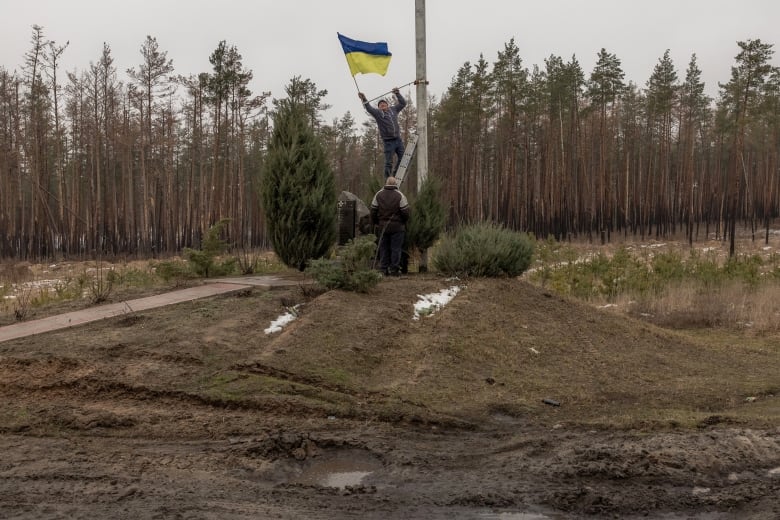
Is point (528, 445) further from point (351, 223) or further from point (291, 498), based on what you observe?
point (351, 223)

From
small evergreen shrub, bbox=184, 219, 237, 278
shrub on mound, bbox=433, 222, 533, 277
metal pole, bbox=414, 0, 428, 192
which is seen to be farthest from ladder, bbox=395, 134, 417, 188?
small evergreen shrub, bbox=184, 219, 237, 278

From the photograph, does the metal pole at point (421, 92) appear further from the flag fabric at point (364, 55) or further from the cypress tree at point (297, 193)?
the cypress tree at point (297, 193)

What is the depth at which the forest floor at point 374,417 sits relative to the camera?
3863 mm

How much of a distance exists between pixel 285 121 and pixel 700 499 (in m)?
9.29

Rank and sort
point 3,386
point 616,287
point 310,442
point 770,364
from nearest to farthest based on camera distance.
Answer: point 310,442 → point 3,386 → point 770,364 → point 616,287

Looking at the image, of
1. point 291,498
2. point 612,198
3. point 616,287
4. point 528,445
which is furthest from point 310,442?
point 612,198

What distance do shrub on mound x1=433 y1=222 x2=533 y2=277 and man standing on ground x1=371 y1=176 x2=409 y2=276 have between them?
0.81 metres

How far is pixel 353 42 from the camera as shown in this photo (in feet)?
39.3

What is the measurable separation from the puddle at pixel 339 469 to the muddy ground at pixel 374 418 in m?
0.02

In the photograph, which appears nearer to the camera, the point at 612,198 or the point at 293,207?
the point at 293,207

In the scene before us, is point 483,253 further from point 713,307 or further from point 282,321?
point 713,307

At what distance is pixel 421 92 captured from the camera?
38.3 ft

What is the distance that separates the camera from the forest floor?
386 centimetres

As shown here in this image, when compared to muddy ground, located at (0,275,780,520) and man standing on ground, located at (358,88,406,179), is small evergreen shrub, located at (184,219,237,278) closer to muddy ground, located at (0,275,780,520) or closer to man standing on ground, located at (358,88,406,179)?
muddy ground, located at (0,275,780,520)
